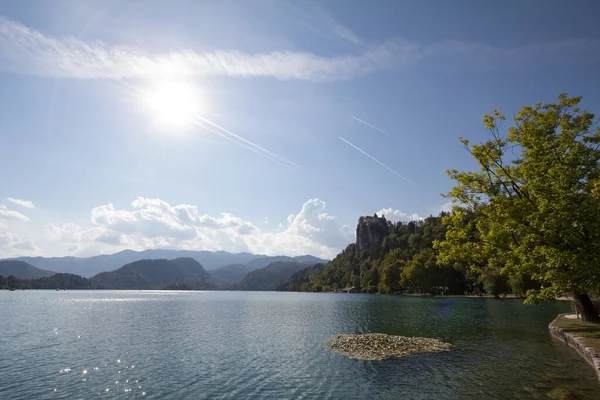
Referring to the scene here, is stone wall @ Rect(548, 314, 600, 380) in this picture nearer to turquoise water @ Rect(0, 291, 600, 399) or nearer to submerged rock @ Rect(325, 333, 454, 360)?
turquoise water @ Rect(0, 291, 600, 399)

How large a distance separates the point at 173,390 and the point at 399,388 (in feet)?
57.0

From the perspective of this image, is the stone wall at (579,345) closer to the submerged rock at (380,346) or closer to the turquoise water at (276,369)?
the turquoise water at (276,369)

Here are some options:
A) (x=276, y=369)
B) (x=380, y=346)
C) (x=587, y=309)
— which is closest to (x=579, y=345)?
(x=587, y=309)

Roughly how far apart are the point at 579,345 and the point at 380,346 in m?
19.5

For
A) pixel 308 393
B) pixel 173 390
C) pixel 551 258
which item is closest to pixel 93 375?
pixel 173 390

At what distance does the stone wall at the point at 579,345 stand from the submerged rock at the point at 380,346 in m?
11.9

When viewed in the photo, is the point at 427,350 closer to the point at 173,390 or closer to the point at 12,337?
the point at 173,390

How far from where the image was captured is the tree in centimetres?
2884

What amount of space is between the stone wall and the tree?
4.30m

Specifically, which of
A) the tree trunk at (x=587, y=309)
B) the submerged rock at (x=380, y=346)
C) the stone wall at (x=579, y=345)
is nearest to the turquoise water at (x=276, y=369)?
the stone wall at (x=579, y=345)

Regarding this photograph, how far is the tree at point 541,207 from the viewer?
94.6ft

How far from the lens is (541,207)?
2912 centimetres

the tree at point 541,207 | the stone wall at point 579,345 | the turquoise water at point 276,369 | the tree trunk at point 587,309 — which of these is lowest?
the turquoise water at point 276,369

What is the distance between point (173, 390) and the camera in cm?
2597
